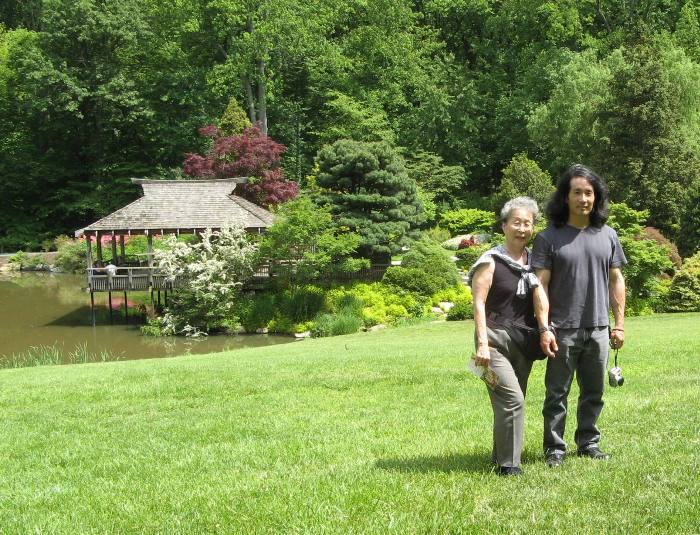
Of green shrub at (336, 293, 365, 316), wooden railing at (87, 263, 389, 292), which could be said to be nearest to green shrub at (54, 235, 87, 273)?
wooden railing at (87, 263, 389, 292)

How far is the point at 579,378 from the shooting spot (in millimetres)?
4852

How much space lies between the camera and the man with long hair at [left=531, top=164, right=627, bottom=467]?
15.3ft

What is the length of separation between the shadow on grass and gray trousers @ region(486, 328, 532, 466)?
10.0 inches

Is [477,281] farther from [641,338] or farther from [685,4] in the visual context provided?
[685,4]

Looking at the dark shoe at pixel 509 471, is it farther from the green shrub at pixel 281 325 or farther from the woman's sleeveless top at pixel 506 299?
the green shrub at pixel 281 325

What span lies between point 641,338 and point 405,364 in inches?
201

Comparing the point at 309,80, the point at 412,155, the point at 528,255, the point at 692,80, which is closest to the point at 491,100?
the point at 412,155

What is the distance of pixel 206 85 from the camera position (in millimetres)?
44125

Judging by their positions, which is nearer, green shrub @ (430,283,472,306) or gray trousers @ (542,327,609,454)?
gray trousers @ (542,327,609,454)

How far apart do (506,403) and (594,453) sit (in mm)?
879

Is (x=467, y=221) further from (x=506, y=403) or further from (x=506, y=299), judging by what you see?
(x=506, y=403)

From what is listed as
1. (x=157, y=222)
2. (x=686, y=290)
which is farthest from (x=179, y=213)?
(x=686, y=290)

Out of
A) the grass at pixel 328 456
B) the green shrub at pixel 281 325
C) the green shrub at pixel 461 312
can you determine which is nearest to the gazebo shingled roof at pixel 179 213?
the green shrub at pixel 281 325

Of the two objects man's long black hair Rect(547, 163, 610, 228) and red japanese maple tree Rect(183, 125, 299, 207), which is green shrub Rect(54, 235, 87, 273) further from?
man's long black hair Rect(547, 163, 610, 228)
